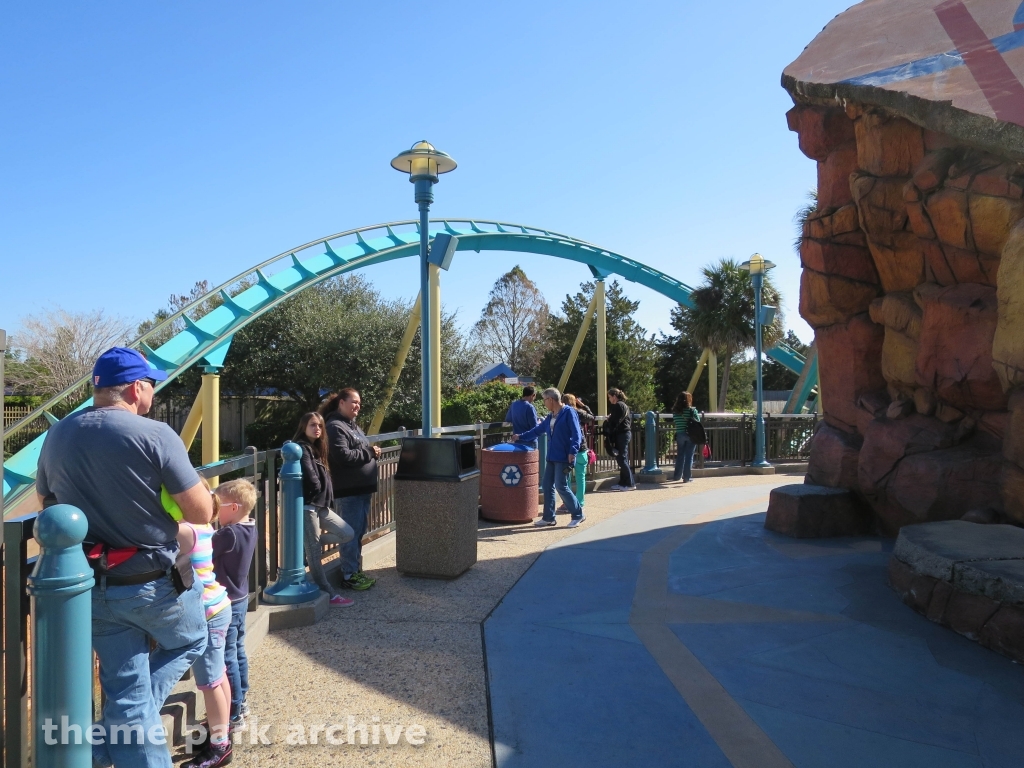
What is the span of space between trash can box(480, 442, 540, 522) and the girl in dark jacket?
340 centimetres

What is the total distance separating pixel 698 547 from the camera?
7.29 metres

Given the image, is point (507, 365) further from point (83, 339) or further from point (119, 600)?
point (119, 600)

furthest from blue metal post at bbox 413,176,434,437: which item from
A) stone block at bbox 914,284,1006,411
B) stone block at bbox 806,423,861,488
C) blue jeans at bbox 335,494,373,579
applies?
stone block at bbox 914,284,1006,411

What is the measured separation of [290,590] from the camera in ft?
15.6

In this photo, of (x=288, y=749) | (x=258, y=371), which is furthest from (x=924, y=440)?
(x=258, y=371)

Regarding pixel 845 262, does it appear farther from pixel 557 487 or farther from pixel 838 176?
pixel 557 487

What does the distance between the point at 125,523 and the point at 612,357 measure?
25619 mm

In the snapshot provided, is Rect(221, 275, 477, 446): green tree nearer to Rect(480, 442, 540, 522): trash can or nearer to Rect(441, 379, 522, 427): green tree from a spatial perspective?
Rect(441, 379, 522, 427): green tree

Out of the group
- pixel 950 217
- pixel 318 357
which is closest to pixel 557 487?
pixel 950 217

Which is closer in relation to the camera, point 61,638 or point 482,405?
point 61,638

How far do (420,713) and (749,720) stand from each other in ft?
5.18

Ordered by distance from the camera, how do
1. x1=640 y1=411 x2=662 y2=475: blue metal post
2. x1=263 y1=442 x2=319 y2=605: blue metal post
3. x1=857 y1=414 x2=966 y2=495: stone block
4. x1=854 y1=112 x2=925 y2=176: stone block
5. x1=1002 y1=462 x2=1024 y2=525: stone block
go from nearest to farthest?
x1=263 y1=442 x2=319 y2=605: blue metal post < x1=1002 y1=462 x2=1024 y2=525: stone block < x1=857 y1=414 x2=966 y2=495: stone block < x1=854 y1=112 x2=925 y2=176: stone block < x1=640 y1=411 x2=662 y2=475: blue metal post

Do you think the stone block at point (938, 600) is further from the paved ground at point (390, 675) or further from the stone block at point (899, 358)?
the stone block at point (899, 358)

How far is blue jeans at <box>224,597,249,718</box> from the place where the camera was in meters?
3.25
